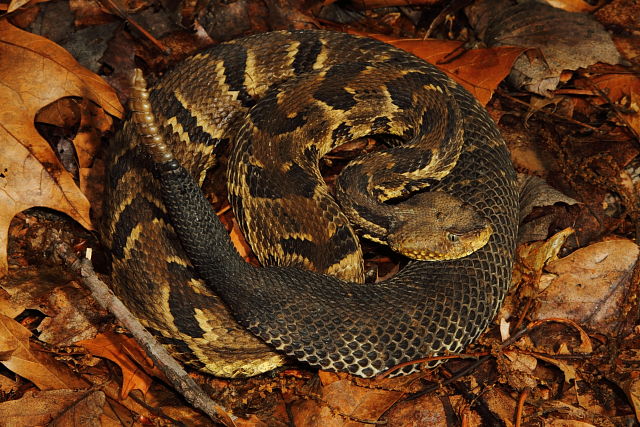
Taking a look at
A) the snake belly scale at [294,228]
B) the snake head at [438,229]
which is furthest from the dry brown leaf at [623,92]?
the snake head at [438,229]

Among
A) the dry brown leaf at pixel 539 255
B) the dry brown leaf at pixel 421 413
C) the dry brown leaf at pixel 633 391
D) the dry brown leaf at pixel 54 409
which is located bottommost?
the dry brown leaf at pixel 633 391

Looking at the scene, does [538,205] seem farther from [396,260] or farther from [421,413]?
[421,413]

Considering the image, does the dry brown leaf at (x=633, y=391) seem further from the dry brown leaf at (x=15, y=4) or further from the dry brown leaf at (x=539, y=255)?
the dry brown leaf at (x=15, y=4)

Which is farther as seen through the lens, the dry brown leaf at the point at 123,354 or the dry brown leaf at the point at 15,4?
the dry brown leaf at the point at 15,4

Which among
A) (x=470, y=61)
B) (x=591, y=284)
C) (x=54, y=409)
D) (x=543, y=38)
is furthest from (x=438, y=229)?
(x=54, y=409)

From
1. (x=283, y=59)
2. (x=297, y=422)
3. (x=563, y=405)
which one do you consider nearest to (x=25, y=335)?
(x=297, y=422)

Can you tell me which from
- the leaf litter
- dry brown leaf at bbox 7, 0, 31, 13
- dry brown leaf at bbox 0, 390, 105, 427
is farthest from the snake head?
dry brown leaf at bbox 7, 0, 31, 13

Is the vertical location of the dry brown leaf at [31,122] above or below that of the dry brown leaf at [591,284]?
above
